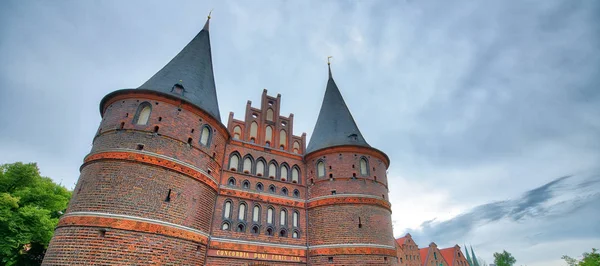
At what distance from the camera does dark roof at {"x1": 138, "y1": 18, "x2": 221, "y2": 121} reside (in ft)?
49.6

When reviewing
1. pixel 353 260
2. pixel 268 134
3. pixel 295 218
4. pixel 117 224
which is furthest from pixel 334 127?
pixel 117 224

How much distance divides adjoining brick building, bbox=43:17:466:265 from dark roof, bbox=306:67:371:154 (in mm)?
106

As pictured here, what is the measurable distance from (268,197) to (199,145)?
5.06 m

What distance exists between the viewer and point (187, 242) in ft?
41.0

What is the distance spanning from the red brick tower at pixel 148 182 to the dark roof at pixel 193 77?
0.08 metres

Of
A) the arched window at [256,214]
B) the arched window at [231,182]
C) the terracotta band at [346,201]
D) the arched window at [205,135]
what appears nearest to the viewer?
the arched window at [205,135]

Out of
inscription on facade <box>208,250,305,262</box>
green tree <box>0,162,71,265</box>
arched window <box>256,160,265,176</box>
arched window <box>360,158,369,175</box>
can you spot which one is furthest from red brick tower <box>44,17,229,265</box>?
green tree <box>0,162,71,265</box>

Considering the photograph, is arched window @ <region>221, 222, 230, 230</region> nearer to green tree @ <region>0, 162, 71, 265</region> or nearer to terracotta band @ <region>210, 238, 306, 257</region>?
terracotta band @ <region>210, 238, 306, 257</region>

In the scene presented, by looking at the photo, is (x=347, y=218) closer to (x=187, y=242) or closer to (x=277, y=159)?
(x=277, y=159)

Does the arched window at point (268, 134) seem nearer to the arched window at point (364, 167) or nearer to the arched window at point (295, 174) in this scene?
the arched window at point (295, 174)

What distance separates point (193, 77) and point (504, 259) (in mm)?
65996

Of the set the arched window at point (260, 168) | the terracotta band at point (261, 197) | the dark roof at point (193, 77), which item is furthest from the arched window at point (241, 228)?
the dark roof at point (193, 77)

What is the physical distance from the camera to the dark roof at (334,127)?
19.3m

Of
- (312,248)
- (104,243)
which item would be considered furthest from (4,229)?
(312,248)
